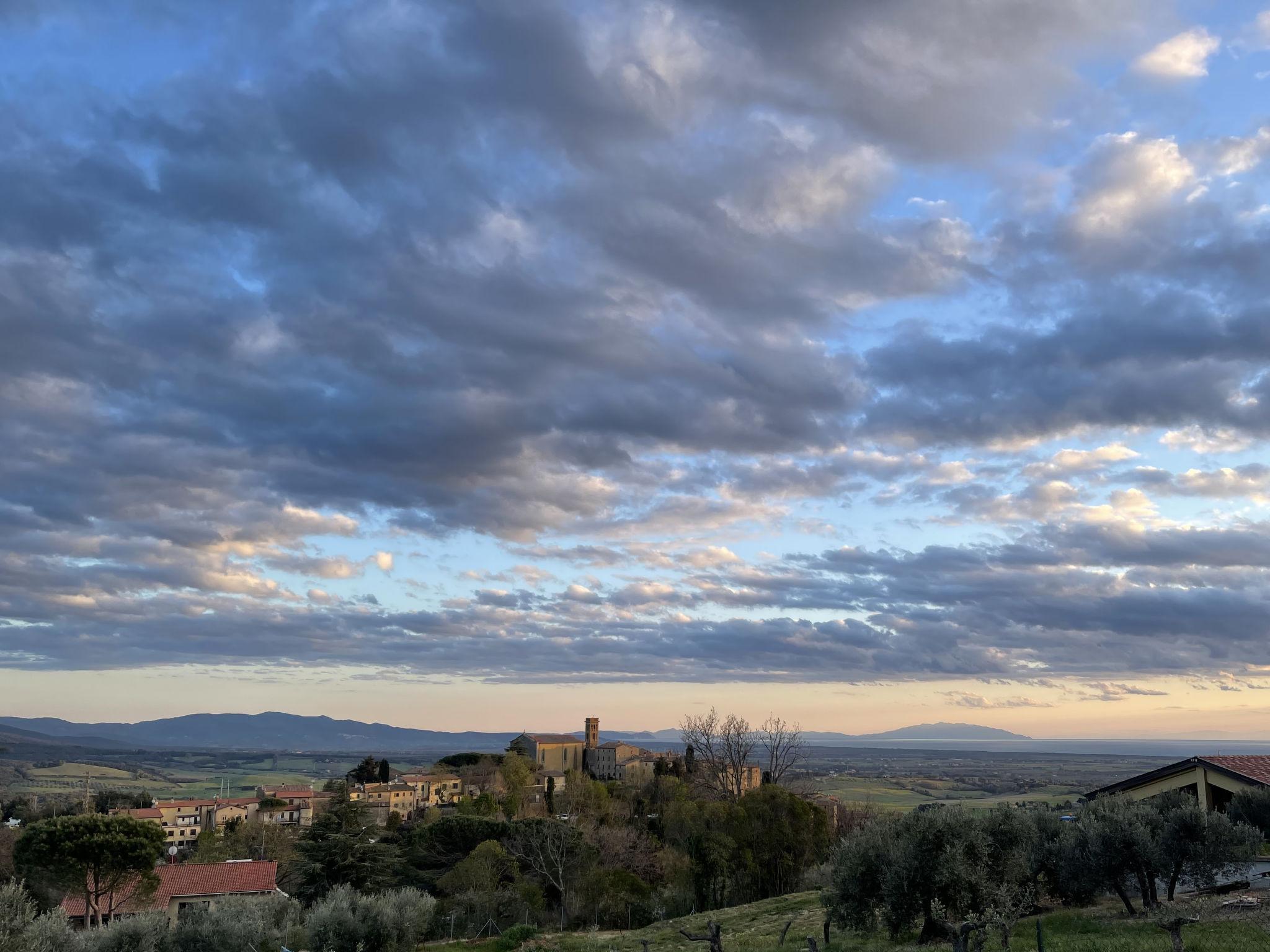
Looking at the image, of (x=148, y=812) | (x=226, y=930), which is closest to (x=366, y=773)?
(x=148, y=812)

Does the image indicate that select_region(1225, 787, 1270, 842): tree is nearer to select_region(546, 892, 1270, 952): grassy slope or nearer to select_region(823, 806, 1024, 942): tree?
select_region(546, 892, 1270, 952): grassy slope

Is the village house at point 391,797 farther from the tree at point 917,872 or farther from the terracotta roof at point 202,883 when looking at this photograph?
the tree at point 917,872

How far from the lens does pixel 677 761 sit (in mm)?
130125

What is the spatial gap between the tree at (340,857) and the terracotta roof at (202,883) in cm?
483

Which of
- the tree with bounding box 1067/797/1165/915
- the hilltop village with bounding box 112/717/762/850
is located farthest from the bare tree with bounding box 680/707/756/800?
the tree with bounding box 1067/797/1165/915

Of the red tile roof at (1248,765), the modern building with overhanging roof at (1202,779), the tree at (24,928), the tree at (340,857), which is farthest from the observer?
the tree at (340,857)

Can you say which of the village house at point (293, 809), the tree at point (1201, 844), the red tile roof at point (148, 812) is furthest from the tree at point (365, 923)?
the village house at point (293, 809)

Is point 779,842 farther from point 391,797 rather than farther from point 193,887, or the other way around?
point 391,797

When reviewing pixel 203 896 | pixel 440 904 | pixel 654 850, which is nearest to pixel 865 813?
pixel 654 850

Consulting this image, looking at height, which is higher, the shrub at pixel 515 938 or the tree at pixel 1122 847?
the tree at pixel 1122 847

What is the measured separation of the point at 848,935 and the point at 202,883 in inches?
1752

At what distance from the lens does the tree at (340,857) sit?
53594 mm

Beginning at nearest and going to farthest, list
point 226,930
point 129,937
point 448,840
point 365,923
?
point 129,937 < point 226,930 < point 365,923 < point 448,840

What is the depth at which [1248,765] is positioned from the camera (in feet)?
124
